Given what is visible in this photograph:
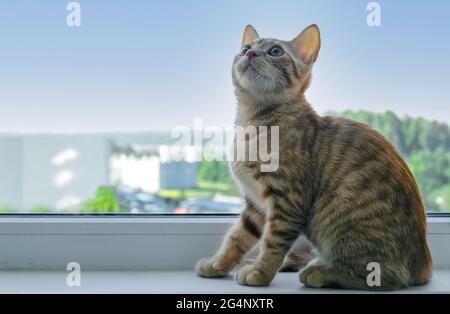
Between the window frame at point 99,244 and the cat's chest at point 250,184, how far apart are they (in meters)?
0.18

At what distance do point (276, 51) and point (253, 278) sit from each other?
50 cm

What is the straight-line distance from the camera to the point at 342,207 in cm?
120

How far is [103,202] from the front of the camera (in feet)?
4.87

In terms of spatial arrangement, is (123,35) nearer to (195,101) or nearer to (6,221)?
(195,101)

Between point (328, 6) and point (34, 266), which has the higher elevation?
point (328, 6)

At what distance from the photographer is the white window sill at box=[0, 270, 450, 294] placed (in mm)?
1172

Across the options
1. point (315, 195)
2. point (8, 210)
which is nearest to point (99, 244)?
point (8, 210)

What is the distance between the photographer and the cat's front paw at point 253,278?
3.90ft

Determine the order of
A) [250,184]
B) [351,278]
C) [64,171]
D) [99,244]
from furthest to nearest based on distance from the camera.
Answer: [64,171], [99,244], [250,184], [351,278]

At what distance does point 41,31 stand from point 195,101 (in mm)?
418

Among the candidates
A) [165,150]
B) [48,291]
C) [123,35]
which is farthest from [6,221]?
[123,35]

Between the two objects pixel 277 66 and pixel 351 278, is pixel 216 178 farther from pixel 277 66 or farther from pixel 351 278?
pixel 351 278

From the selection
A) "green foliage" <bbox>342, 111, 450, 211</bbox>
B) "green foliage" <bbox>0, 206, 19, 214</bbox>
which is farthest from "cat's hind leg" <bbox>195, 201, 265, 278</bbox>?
"green foliage" <bbox>0, 206, 19, 214</bbox>

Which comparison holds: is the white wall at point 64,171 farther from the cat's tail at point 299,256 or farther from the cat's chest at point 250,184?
the cat's tail at point 299,256
